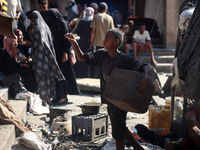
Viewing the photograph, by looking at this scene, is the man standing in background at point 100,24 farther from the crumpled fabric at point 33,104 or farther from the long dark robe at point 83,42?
the crumpled fabric at point 33,104

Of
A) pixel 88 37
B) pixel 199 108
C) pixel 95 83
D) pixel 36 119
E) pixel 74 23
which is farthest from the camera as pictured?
pixel 74 23

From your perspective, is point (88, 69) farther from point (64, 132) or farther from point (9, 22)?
point (9, 22)

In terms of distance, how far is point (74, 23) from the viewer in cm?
1508

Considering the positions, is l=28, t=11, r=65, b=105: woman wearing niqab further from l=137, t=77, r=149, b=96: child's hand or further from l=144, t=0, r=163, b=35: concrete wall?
l=144, t=0, r=163, b=35: concrete wall

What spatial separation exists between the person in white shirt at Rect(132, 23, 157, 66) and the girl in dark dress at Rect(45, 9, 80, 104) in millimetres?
4881

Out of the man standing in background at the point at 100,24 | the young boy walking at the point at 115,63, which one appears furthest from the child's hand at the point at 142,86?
the man standing in background at the point at 100,24

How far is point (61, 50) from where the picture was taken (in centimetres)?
705

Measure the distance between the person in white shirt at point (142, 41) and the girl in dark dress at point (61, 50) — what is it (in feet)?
16.0

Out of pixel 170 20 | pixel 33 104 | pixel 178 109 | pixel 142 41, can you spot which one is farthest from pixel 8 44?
pixel 170 20

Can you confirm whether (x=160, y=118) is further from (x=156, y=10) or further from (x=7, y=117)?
(x=156, y=10)

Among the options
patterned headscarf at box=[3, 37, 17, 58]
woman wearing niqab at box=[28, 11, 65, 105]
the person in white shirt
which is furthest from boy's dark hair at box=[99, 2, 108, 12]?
patterned headscarf at box=[3, 37, 17, 58]

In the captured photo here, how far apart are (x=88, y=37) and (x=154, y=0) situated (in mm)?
6540

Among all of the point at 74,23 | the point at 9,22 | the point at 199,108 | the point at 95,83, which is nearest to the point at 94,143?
the point at 199,108

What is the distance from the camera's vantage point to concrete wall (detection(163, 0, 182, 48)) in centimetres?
1226
